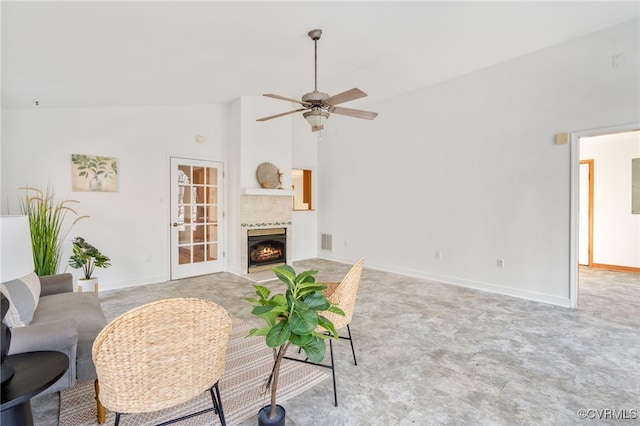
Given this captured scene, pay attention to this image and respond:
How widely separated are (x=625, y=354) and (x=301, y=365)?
2812 millimetres

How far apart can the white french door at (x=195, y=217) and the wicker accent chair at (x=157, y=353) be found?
413 cm

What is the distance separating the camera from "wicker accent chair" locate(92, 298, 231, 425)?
130 cm

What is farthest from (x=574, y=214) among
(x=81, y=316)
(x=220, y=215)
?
(x=220, y=215)

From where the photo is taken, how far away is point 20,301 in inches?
83.9

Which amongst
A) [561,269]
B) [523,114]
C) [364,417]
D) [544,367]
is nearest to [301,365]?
[364,417]

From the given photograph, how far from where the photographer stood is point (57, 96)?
3.58m

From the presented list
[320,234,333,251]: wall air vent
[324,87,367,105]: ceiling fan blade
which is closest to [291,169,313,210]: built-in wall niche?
[320,234,333,251]: wall air vent

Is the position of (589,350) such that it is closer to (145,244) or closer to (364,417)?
(364,417)

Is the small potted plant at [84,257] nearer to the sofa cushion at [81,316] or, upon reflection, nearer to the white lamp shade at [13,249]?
the sofa cushion at [81,316]

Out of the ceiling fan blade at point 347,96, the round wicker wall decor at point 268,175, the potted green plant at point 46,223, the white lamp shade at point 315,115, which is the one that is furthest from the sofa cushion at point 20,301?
the round wicker wall decor at point 268,175

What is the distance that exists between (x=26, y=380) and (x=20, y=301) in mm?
1143

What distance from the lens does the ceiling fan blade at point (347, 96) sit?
2744 mm

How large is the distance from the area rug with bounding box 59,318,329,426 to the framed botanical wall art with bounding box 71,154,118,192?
10.2 feet

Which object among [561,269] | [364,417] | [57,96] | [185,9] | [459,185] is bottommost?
[364,417]
